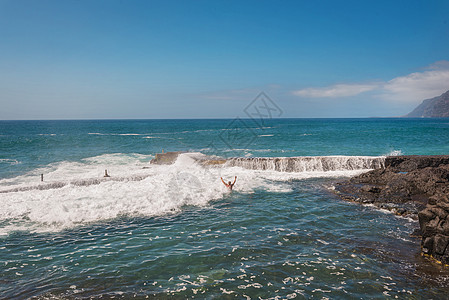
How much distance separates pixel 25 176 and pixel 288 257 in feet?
81.7

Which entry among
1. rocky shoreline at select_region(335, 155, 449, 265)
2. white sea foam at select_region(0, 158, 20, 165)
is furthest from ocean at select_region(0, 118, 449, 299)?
white sea foam at select_region(0, 158, 20, 165)

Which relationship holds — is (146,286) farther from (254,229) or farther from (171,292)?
(254,229)

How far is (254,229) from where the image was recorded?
11.2m

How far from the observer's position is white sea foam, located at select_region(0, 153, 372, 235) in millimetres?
12547

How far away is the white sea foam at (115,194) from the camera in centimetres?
1255

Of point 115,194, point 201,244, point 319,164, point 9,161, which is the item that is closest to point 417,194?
point 319,164

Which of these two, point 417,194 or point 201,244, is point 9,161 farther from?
point 417,194

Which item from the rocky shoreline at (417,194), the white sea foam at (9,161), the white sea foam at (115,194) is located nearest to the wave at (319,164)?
the white sea foam at (115,194)

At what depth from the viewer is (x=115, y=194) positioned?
15500 millimetres

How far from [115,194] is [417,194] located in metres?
17.1

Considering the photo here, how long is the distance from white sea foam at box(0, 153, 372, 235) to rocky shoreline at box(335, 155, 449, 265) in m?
3.50

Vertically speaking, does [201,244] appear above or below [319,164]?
below

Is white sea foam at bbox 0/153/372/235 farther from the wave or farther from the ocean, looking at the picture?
the wave

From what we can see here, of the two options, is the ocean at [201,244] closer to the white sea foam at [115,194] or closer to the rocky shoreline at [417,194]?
the white sea foam at [115,194]
